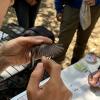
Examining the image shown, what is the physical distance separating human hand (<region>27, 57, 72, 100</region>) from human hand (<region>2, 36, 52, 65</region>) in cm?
21

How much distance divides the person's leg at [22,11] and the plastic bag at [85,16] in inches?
22.2

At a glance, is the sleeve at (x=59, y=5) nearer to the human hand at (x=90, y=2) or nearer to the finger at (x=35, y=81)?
the human hand at (x=90, y=2)

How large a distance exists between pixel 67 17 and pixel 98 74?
2.82 ft

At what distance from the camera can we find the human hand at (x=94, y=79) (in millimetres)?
1766

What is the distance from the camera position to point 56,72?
1.12 meters

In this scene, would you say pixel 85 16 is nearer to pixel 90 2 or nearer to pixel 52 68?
pixel 90 2

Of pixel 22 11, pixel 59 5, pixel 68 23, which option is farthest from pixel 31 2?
pixel 68 23

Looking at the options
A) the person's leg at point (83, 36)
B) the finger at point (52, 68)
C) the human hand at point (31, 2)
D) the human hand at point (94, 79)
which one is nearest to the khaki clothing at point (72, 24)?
the person's leg at point (83, 36)

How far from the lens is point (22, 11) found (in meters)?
2.74

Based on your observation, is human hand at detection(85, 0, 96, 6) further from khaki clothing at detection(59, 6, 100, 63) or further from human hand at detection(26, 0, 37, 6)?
human hand at detection(26, 0, 37, 6)

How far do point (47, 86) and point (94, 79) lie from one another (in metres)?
0.74

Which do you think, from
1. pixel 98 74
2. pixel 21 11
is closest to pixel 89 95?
pixel 98 74

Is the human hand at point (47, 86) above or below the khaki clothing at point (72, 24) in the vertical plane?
above

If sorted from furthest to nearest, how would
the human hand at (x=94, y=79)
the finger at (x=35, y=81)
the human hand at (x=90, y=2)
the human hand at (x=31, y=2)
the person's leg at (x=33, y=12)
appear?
the person's leg at (x=33, y=12)
the human hand at (x=31, y=2)
the human hand at (x=90, y=2)
the human hand at (x=94, y=79)
the finger at (x=35, y=81)
